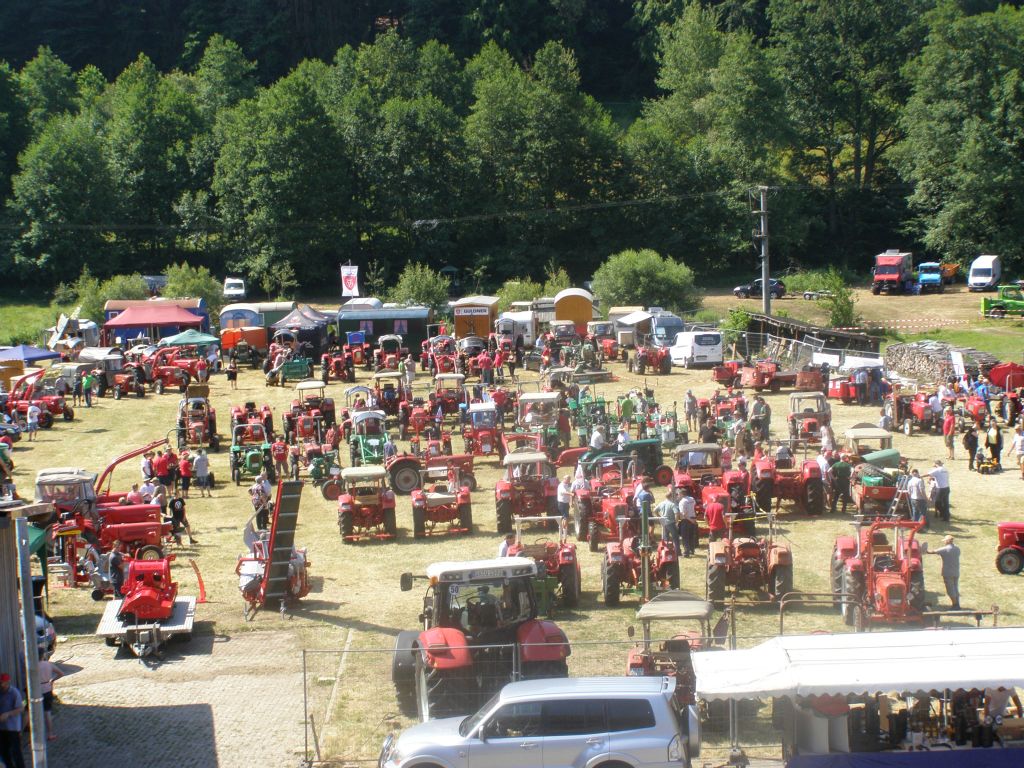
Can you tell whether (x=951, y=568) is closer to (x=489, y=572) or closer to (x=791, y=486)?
(x=791, y=486)

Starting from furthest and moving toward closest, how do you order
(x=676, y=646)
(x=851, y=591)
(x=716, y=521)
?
(x=716, y=521) < (x=851, y=591) < (x=676, y=646)

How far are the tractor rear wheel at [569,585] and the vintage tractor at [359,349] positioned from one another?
2308 cm

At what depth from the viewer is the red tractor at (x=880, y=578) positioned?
49.2ft

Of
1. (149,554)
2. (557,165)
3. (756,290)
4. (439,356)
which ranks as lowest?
(149,554)

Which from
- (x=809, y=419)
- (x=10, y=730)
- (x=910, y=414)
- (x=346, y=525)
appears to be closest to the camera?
(x=10, y=730)

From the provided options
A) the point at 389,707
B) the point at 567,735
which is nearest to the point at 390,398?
the point at 389,707

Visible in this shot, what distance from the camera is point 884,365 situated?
35.1 metres

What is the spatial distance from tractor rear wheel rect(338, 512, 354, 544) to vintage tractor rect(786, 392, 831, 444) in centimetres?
1071

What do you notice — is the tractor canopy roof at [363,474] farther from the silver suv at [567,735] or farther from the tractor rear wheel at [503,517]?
the silver suv at [567,735]

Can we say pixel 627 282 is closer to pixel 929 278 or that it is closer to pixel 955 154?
pixel 929 278

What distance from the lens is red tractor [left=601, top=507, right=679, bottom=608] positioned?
16.8 meters

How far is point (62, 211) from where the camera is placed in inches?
2486

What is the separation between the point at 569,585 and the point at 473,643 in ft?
12.8

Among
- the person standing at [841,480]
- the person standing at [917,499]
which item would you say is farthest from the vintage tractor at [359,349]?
the person standing at [917,499]
